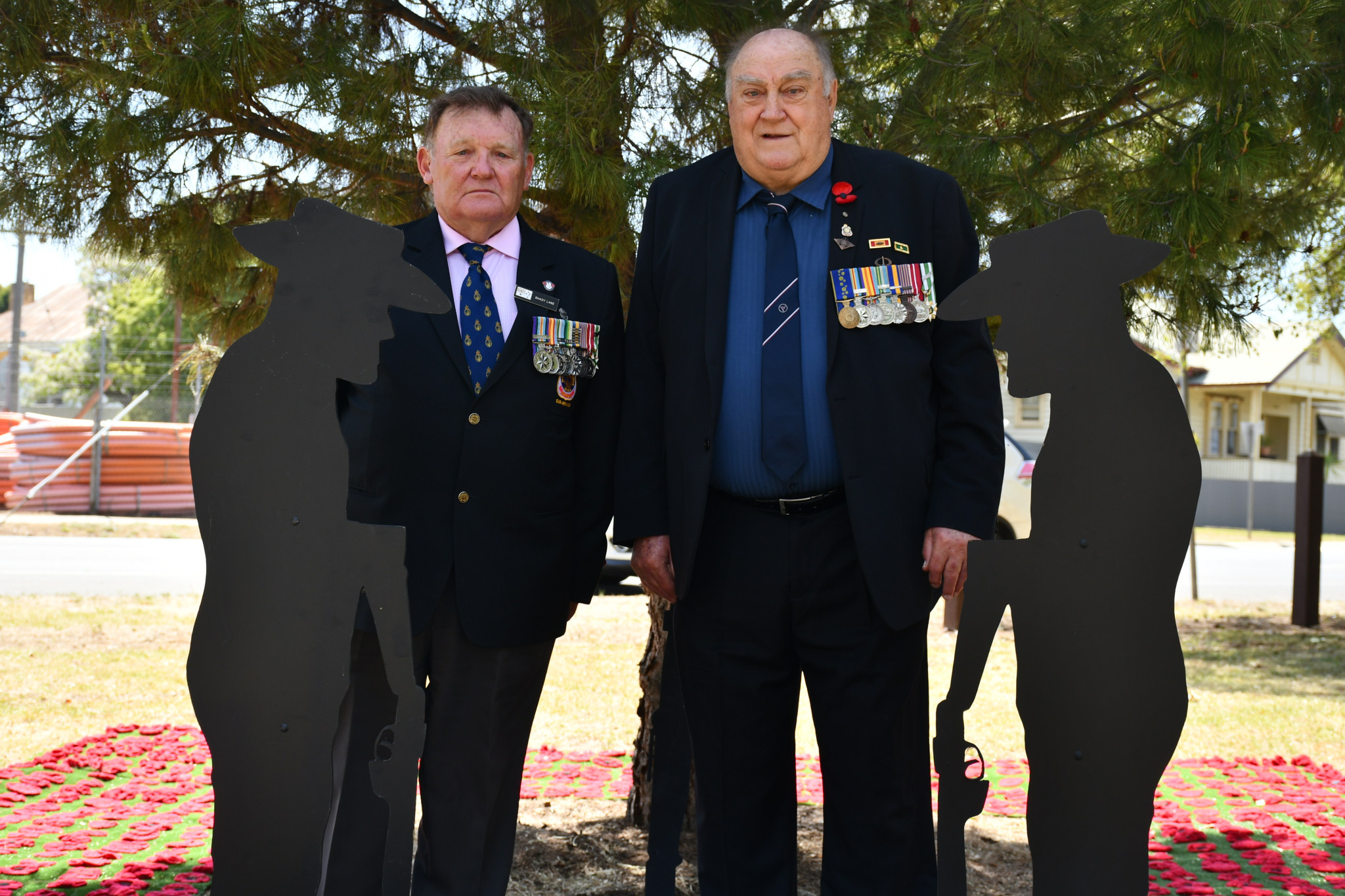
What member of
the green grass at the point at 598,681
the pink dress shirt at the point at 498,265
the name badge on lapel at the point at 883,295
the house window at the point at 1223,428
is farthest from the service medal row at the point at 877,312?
the house window at the point at 1223,428

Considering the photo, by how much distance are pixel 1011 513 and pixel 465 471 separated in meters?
7.07

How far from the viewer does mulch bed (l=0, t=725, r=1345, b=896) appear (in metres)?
3.18

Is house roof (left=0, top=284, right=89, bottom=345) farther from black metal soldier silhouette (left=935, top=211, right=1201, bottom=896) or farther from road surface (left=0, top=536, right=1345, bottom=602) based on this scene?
black metal soldier silhouette (left=935, top=211, right=1201, bottom=896)

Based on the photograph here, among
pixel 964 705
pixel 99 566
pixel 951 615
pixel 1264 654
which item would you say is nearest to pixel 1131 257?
pixel 964 705

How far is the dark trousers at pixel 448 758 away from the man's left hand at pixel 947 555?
2.74 ft

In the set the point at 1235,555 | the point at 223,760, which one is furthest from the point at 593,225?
the point at 1235,555

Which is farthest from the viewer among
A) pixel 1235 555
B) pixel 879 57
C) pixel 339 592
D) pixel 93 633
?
pixel 1235 555

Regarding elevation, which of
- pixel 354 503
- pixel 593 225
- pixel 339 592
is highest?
pixel 593 225

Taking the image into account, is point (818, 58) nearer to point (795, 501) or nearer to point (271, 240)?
point (795, 501)

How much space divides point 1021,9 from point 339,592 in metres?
2.14

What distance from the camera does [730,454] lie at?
220cm

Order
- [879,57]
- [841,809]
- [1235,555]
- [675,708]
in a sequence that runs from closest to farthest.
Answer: [841,809], [675,708], [879,57], [1235,555]

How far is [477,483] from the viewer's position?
2.29 meters

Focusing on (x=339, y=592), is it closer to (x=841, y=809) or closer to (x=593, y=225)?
(x=841, y=809)
